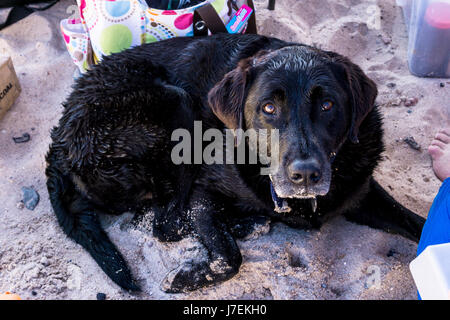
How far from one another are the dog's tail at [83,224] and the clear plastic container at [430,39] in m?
2.96

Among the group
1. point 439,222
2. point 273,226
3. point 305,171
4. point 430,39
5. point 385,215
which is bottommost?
point 273,226

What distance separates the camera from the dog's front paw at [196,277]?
8.15ft

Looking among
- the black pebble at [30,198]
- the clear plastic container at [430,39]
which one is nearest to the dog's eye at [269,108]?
the black pebble at [30,198]

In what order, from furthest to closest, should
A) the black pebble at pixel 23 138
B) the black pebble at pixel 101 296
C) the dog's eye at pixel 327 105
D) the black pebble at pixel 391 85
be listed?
the black pebble at pixel 391 85 < the black pebble at pixel 23 138 < the black pebble at pixel 101 296 < the dog's eye at pixel 327 105

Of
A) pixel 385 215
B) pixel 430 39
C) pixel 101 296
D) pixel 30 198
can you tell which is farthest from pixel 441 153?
pixel 30 198

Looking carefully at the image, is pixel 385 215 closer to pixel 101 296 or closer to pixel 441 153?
pixel 441 153

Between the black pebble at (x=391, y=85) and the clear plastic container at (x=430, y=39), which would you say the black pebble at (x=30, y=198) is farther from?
the clear plastic container at (x=430, y=39)

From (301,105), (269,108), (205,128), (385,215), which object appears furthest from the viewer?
(205,128)

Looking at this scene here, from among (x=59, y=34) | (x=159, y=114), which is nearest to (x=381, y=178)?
(x=159, y=114)

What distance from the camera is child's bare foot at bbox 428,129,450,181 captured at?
3003 mm

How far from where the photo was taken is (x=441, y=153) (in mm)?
3068

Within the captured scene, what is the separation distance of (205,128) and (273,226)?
0.82m

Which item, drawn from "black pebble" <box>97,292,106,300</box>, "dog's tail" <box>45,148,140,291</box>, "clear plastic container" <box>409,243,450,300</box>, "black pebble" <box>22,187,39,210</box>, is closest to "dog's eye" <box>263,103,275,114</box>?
"clear plastic container" <box>409,243,450,300</box>

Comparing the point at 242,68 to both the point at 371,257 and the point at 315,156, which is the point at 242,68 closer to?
the point at 315,156
